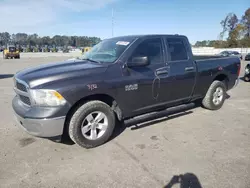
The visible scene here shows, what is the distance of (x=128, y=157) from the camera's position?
3.18 metres

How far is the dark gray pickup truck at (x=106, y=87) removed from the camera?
3021 millimetres

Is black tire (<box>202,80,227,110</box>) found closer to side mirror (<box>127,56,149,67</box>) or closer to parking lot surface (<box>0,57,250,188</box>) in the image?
parking lot surface (<box>0,57,250,188</box>)

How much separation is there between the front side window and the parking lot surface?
52.6 inches

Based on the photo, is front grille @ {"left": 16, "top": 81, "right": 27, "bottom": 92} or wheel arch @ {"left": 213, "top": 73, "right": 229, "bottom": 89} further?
wheel arch @ {"left": 213, "top": 73, "right": 229, "bottom": 89}

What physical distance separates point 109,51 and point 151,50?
825mm

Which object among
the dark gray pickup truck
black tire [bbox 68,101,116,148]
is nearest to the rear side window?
the dark gray pickup truck

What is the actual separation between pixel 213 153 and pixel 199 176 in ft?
2.43

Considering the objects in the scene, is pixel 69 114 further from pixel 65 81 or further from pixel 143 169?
pixel 143 169

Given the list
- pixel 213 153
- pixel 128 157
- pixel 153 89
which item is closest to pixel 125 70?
pixel 153 89

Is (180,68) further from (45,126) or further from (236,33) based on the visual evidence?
(236,33)

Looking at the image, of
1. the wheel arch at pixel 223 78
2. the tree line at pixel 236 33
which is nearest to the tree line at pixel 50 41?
the tree line at pixel 236 33

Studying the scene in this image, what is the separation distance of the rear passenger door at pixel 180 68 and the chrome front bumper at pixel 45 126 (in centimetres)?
228

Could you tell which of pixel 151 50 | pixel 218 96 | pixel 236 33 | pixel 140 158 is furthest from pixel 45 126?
pixel 236 33

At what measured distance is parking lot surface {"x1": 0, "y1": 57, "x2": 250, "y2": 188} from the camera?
265 cm
